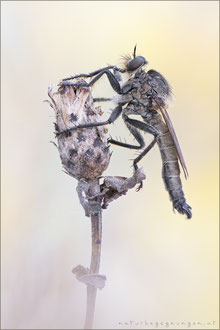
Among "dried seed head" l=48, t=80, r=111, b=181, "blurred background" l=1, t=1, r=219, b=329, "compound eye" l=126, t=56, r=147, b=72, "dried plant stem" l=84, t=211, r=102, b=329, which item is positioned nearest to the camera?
"dried plant stem" l=84, t=211, r=102, b=329

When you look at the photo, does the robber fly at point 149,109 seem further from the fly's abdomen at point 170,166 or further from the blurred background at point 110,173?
the blurred background at point 110,173

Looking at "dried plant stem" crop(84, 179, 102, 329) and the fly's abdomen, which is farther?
the fly's abdomen

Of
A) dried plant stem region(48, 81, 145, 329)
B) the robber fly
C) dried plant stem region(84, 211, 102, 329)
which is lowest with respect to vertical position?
dried plant stem region(84, 211, 102, 329)

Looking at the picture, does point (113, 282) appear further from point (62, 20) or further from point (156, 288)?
point (62, 20)

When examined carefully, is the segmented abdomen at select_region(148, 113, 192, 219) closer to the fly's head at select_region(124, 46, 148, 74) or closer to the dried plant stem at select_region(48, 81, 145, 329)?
the fly's head at select_region(124, 46, 148, 74)

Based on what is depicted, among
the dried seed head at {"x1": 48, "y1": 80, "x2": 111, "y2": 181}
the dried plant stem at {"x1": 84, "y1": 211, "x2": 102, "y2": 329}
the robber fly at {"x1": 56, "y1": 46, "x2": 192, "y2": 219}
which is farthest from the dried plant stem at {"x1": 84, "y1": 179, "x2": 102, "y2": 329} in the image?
the robber fly at {"x1": 56, "y1": 46, "x2": 192, "y2": 219}

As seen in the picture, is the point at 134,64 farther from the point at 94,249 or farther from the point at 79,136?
the point at 94,249

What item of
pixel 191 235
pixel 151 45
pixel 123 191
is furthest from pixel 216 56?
pixel 123 191

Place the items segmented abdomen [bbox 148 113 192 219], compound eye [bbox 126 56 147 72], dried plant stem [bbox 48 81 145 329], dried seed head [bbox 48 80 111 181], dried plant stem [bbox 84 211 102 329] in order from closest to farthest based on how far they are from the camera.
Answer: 1. dried plant stem [bbox 84 211 102 329]
2. dried plant stem [bbox 48 81 145 329]
3. dried seed head [bbox 48 80 111 181]
4. segmented abdomen [bbox 148 113 192 219]
5. compound eye [bbox 126 56 147 72]
